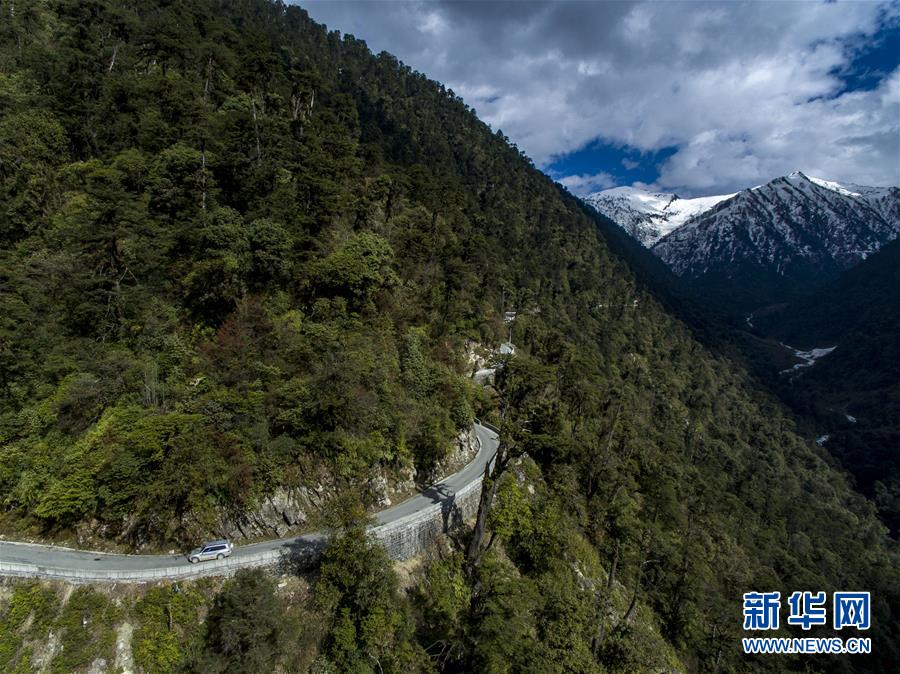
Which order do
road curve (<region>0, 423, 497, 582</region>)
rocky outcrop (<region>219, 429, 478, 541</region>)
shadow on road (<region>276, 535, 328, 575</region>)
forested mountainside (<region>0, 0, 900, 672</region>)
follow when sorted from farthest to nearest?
rocky outcrop (<region>219, 429, 478, 541</region>), shadow on road (<region>276, 535, 328, 575</region>), forested mountainside (<region>0, 0, 900, 672</region>), road curve (<region>0, 423, 497, 582</region>)

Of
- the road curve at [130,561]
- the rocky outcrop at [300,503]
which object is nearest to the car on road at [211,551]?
the road curve at [130,561]

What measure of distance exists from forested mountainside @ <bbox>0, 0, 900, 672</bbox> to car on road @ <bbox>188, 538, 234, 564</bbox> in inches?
42.3

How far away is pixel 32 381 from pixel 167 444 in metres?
10.8

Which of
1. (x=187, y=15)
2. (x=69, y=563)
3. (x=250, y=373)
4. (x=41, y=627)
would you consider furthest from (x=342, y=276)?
(x=187, y=15)

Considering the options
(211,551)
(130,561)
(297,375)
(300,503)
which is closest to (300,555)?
(300,503)

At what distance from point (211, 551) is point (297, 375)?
10.5m

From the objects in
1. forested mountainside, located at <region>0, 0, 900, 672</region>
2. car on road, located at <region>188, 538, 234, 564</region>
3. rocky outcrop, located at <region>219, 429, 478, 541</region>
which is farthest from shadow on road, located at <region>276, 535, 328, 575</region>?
car on road, located at <region>188, 538, 234, 564</region>

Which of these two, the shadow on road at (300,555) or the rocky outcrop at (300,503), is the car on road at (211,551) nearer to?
the rocky outcrop at (300,503)

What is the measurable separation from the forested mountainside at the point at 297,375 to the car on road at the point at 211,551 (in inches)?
42.3

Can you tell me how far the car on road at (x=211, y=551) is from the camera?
65.1ft

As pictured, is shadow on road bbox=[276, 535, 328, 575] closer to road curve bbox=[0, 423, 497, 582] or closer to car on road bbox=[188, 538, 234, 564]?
road curve bbox=[0, 423, 497, 582]

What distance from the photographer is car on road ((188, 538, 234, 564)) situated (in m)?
19.8

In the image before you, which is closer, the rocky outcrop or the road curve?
the road curve

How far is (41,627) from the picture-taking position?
16.8 metres
